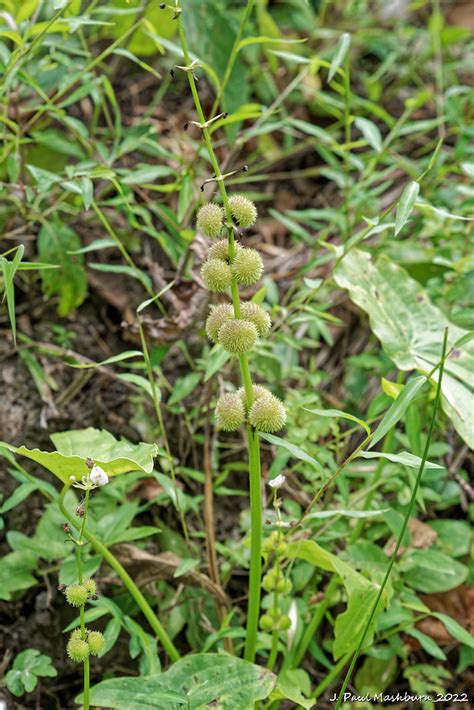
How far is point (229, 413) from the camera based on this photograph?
113 centimetres

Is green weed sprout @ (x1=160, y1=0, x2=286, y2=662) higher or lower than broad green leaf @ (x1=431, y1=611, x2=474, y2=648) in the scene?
higher

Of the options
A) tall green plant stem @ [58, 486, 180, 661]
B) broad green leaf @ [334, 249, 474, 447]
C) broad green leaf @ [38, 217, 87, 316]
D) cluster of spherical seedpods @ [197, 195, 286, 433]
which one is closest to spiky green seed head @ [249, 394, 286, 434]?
cluster of spherical seedpods @ [197, 195, 286, 433]

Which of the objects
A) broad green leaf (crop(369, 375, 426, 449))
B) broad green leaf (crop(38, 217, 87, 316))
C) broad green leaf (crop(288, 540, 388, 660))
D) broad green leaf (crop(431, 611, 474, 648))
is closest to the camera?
broad green leaf (crop(369, 375, 426, 449))

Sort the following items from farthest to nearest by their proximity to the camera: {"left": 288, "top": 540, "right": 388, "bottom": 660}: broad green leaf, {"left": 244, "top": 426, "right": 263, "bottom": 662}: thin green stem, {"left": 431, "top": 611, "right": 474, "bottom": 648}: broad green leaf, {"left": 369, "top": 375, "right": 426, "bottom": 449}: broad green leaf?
{"left": 431, "top": 611, "right": 474, "bottom": 648}: broad green leaf, {"left": 288, "top": 540, "right": 388, "bottom": 660}: broad green leaf, {"left": 244, "top": 426, "right": 263, "bottom": 662}: thin green stem, {"left": 369, "top": 375, "right": 426, "bottom": 449}: broad green leaf

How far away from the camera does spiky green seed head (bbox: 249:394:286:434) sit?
1.12m

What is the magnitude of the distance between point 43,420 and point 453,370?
3.00 ft

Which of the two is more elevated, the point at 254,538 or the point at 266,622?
the point at 254,538

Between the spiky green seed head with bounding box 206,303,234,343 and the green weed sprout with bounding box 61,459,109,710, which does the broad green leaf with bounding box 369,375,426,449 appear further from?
the green weed sprout with bounding box 61,459,109,710

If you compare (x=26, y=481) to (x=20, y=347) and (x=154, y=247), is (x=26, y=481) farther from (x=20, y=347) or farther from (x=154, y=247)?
(x=154, y=247)

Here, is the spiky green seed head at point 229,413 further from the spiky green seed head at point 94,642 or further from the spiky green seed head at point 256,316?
the spiky green seed head at point 94,642

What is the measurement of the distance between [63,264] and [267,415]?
3.22 feet

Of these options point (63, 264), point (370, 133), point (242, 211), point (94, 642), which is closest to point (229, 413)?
point (242, 211)

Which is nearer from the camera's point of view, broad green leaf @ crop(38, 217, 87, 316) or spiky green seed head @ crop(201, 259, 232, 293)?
spiky green seed head @ crop(201, 259, 232, 293)

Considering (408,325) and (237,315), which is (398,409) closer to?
(237,315)
